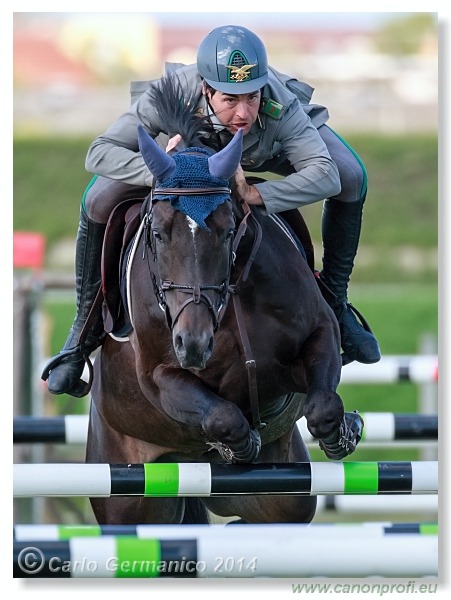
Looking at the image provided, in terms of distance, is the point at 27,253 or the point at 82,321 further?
the point at 27,253

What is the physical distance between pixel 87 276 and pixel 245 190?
1.03 meters

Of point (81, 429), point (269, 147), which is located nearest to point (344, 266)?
point (269, 147)

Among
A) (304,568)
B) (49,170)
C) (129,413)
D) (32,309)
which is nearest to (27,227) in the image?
(49,170)

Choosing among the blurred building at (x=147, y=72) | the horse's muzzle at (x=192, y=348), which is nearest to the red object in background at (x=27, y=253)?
the horse's muzzle at (x=192, y=348)

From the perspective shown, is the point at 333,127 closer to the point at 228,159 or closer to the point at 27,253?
the point at 27,253

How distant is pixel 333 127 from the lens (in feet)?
66.2

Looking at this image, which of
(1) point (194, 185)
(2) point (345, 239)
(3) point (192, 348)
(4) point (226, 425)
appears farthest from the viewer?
(2) point (345, 239)

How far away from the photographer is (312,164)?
12.5ft

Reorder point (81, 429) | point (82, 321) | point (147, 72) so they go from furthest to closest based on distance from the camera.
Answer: point (147, 72) → point (81, 429) → point (82, 321)

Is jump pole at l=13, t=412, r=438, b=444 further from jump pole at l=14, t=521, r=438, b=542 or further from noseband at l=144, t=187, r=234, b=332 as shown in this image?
noseband at l=144, t=187, r=234, b=332

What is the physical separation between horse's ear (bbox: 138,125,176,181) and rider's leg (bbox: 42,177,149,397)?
74 cm

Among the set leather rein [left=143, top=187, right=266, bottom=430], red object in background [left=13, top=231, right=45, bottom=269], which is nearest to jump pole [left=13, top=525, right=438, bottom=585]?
leather rein [left=143, top=187, right=266, bottom=430]

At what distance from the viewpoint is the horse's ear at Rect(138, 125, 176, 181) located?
3.40 metres
